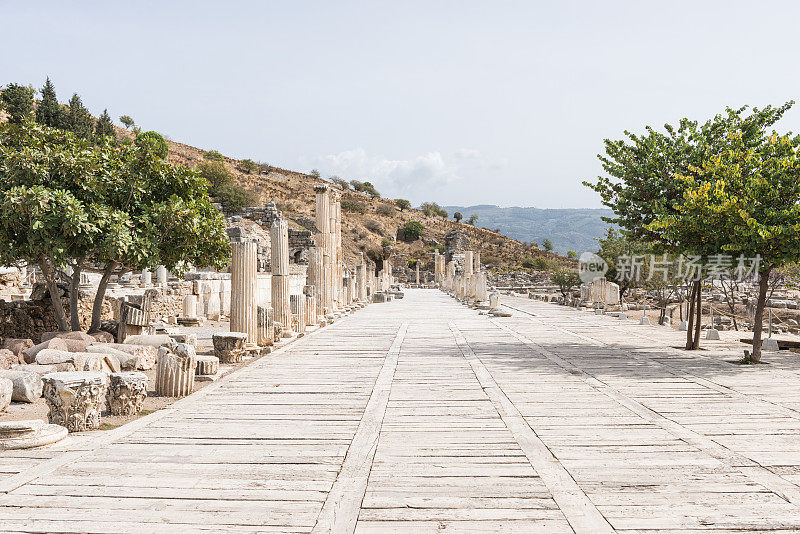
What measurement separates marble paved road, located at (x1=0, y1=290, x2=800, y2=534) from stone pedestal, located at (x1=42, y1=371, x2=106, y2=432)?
1.20ft

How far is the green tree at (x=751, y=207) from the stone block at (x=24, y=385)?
1026 centimetres

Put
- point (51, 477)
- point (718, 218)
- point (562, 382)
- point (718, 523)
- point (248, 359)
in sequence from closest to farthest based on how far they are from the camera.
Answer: point (718, 523), point (51, 477), point (562, 382), point (718, 218), point (248, 359)

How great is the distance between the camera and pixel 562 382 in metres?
8.70

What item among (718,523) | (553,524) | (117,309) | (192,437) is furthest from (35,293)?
(718,523)

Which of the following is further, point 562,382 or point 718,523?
point 562,382

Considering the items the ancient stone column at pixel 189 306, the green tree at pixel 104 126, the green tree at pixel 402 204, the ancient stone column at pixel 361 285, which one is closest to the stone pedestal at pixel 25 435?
the ancient stone column at pixel 189 306

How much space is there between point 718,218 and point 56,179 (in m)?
12.8

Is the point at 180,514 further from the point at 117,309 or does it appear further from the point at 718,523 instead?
the point at 117,309

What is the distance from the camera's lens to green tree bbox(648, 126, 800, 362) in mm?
9484

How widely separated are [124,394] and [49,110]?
5698 cm

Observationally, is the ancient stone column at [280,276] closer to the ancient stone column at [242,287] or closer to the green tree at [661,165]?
the ancient stone column at [242,287]

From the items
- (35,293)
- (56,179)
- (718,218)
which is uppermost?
(56,179)

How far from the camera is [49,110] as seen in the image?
52.7m

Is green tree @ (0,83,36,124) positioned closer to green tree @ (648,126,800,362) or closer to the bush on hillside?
the bush on hillside
